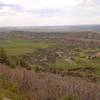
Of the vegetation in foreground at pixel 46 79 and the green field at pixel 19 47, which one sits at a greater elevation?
the vegetation in foreground at pixel 46 79

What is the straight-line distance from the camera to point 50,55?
9388cm

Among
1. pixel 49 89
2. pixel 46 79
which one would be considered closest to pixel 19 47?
pixel 46 79

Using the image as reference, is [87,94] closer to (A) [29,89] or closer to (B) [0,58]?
(A) [29,89]

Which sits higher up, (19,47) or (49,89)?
(49,89)

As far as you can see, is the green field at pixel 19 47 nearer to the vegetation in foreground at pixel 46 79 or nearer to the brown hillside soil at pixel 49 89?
the vegetation in foreground at pixel 46 79

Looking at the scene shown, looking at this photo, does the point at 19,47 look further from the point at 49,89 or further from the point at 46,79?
the point at 49,89

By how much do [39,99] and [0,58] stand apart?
25614 millimetres

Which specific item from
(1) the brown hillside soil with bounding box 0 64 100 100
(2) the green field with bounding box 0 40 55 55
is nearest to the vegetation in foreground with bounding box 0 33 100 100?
(1) the brown hillside soil with bounding box 0 64 100 100

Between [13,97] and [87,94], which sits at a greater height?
[13,97]

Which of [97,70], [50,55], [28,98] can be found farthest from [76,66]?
[28,98]

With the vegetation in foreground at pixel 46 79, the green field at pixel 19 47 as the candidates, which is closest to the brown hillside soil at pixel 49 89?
the vegetation in foreground at pixel 46 79

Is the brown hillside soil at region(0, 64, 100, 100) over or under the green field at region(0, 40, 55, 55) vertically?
over

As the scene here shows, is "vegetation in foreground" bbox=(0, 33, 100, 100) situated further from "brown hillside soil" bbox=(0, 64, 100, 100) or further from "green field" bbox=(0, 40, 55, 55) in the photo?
"green field" bbox=(0, 40, 55, 55)

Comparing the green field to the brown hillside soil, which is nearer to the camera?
the brown hillside soil
